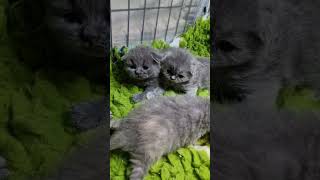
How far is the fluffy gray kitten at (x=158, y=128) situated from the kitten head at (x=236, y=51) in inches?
8.2

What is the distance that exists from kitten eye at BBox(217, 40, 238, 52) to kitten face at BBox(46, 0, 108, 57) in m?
0.21

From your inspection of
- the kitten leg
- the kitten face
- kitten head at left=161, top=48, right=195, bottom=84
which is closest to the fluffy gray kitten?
the kitten leg

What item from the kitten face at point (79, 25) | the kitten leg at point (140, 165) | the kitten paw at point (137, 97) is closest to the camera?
the kitten face at point (79, 25)

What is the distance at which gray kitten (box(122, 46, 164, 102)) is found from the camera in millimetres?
1145

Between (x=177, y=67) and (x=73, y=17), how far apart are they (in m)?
0.53

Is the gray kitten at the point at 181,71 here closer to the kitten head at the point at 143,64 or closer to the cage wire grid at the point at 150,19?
the kitten head at the point at 143,64

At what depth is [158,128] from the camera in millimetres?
888

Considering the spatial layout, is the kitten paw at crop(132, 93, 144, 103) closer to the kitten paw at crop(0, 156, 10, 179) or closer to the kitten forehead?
the kitten forehead

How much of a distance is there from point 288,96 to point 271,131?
0.24ft

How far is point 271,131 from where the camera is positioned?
2.34 feet

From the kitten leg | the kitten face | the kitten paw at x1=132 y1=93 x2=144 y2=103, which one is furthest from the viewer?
the kitten paw at x1=132 y1=93 x2=144 y2=103

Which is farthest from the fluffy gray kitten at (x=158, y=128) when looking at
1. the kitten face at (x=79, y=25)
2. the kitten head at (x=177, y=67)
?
the kitten face at (x=79, y=25)

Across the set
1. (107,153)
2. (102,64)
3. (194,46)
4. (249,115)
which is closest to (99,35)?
(102,64)

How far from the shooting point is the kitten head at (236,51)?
656 millimetres
